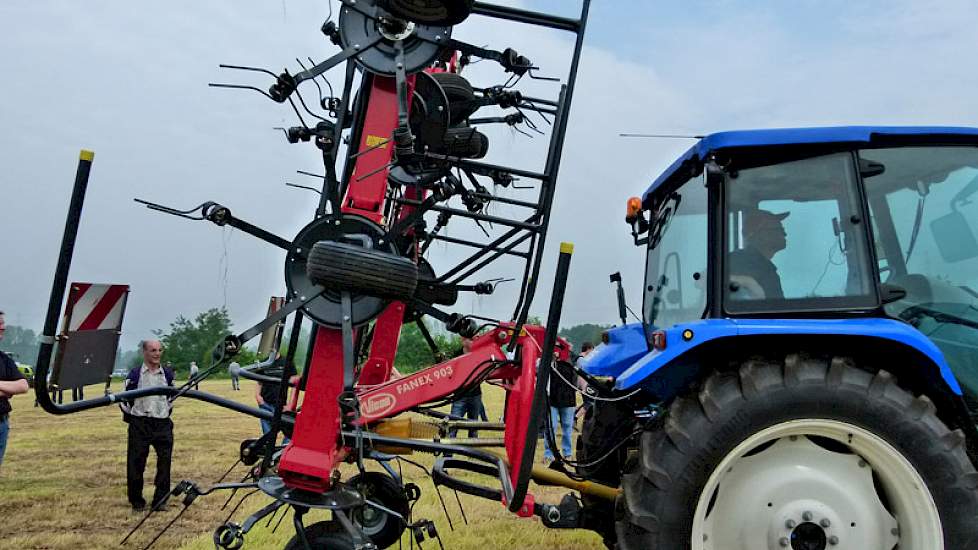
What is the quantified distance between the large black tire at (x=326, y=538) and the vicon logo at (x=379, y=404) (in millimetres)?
566

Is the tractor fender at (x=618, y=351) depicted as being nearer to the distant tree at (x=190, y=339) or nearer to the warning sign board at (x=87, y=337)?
the warning sign board at (x=87, y=337)

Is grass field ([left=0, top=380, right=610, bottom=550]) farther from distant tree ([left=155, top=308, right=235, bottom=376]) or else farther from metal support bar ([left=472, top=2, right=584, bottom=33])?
distant tree ([left=155, top=308, right=235, bottom=376])

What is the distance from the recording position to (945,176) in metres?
3.31

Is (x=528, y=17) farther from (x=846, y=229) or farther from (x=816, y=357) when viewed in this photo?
(x=816, y=357)

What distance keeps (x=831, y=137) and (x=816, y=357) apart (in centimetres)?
102

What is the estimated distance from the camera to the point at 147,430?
659 cm

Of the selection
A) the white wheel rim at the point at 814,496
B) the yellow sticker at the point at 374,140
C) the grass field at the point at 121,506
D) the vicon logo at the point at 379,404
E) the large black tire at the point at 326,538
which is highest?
the yellow sticker at the point at 374,140

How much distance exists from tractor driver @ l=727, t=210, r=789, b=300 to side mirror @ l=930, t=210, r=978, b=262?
0.84 metres

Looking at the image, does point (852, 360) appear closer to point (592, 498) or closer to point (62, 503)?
point (592, 498)

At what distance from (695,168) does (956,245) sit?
4.36 ft

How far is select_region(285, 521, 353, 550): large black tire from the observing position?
10.7 feet

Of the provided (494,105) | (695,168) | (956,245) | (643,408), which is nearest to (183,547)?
(643,408)

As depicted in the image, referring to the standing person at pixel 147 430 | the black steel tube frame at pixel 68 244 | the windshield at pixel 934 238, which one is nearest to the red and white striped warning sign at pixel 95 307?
the black steel tube frame at pixel 68 244

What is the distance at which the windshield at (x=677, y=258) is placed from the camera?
11.3 feet
